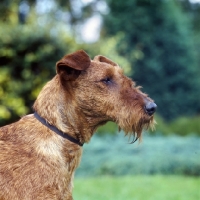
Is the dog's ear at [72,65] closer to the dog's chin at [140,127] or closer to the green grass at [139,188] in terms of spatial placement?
the dog's chin at [140,127]

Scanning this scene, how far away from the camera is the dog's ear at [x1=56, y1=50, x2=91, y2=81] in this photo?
4.74m

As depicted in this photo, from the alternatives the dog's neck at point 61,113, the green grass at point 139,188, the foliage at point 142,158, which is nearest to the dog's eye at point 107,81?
the dog's neck at point 61,113

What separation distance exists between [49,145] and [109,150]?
37.9 feet

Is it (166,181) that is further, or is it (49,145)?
(166,181)

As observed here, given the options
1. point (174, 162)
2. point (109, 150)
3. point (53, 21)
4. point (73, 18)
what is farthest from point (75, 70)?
point (73, 18)

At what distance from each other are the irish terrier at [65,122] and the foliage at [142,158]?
958 centimetres

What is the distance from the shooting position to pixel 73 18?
3067 centimetres

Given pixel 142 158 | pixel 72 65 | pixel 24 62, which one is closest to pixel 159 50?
pixel 24 62

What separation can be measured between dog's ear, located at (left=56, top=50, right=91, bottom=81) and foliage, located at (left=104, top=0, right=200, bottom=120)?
82.0 ft

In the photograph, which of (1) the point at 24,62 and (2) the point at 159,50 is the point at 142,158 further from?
(2) the point at 159,50

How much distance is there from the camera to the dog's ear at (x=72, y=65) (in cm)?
474

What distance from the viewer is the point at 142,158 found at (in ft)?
49.1

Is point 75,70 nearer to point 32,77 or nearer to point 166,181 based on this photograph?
point 166,181

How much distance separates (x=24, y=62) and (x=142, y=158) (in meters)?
4.74
